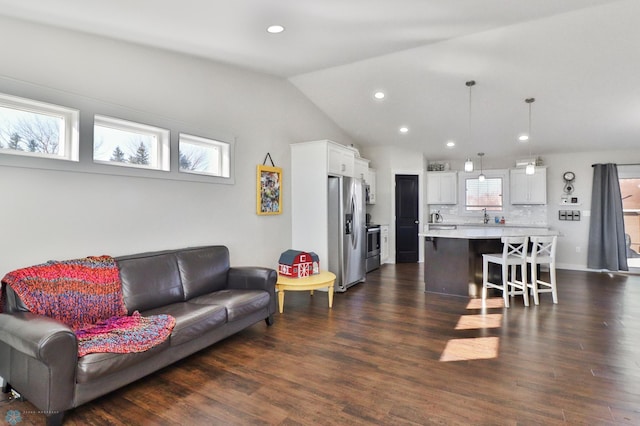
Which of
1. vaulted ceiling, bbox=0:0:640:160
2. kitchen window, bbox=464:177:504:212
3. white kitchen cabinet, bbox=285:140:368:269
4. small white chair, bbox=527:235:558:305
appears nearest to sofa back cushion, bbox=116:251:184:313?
vaulted ceiling, bbox=0:0:640:160

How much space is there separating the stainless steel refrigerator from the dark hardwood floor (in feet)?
3.33

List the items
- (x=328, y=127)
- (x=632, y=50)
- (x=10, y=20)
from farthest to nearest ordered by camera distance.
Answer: (x=328, y=127), (x=632, y=50), (x=10, y=20)

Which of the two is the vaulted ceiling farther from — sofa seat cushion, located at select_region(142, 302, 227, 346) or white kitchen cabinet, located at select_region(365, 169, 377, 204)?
sofa seat cushion, located at select_region(142, 302, 227, 346)

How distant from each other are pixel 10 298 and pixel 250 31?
285 centimetres

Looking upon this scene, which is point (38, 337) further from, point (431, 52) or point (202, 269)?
point (431, 52)

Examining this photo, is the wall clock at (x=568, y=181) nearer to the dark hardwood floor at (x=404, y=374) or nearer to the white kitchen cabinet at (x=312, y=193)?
the dark hardwood floor at (x=404, y=374)

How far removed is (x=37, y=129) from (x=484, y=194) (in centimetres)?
766

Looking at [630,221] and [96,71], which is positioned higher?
[96,71]

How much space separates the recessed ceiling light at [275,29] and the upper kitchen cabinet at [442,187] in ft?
18.0

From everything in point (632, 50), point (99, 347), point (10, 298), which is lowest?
point (99, 347)

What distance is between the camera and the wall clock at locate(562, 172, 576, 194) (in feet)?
22.7

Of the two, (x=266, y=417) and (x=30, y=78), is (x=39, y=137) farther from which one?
(x=266, y=417)

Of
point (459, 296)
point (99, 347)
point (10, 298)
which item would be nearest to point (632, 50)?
point (459, 296)

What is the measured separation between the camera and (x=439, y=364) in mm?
2748
